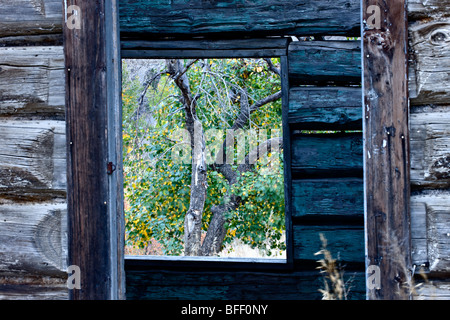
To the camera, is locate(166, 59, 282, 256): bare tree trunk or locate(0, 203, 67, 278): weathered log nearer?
locate(0, 203, 67, 278): weathered log

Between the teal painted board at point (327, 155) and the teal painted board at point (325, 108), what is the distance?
92mm

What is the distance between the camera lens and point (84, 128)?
1973 mm

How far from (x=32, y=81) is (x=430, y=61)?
65.8 inches

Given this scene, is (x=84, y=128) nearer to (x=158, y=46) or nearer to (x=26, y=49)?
(x=26, y=49)

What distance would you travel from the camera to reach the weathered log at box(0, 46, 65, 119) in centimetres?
203

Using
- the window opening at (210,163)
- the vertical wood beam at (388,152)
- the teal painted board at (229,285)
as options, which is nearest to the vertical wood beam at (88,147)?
the vertical wood beam at (388,152)

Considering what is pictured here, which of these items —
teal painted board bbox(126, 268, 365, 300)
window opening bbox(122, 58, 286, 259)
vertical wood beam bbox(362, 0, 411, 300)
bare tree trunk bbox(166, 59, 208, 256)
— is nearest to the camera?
vertical wood beam bbox(362, 0, 411, 300)

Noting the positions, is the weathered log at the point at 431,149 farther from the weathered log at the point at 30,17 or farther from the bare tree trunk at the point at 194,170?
the bare tree trunk at the point at 194,170

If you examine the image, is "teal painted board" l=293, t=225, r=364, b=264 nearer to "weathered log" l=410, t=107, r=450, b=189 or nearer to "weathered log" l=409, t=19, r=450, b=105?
"weathered log" l=410, t=107, r=450, b=189

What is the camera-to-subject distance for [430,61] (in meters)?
1.88

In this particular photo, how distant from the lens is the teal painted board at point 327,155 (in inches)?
148

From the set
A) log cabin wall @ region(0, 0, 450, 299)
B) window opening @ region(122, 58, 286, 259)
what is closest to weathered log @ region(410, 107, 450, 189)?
log cabin wall @ region(0, 0, 450, 299)

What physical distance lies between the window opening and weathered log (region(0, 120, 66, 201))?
4.68m
